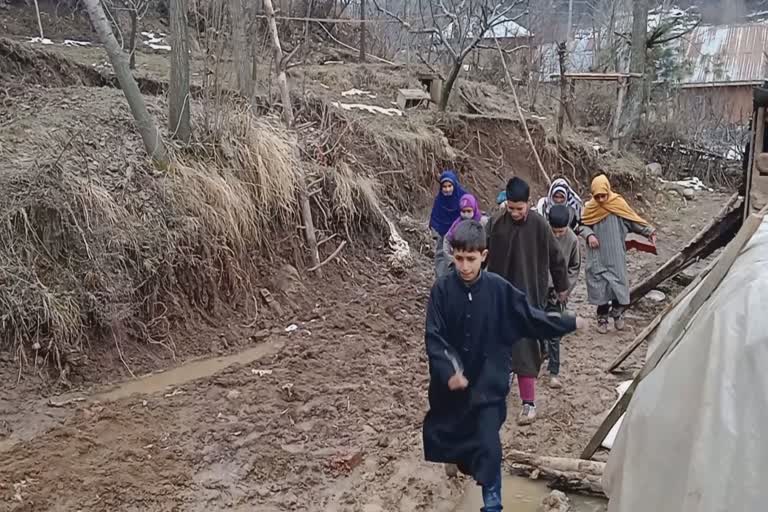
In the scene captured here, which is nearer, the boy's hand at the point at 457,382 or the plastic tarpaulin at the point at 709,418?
the plastic tarpaulin at the point at 709,418

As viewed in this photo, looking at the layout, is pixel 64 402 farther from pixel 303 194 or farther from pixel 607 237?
pixel 607 237

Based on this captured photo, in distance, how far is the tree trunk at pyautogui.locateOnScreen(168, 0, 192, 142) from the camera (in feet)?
22.1

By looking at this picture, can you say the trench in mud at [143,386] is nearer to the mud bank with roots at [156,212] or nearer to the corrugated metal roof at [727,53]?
the mud bank with roots at [156,212]

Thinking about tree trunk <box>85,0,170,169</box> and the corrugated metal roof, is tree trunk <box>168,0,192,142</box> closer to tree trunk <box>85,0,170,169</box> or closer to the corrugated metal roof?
tree trunk <box>85,0,170,169</box>

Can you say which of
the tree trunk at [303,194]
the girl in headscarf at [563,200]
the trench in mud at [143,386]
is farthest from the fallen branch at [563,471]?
the tree trunk at [303,194]

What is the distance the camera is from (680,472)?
187 centimetres

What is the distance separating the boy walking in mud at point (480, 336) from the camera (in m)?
3.32

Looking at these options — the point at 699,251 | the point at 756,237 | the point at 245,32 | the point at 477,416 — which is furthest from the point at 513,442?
the point at 245,32

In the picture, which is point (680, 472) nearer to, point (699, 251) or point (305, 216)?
point (699, 251)

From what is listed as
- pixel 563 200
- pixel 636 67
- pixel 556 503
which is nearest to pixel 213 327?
pixel 563 200

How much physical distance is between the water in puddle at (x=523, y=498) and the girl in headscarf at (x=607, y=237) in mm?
2844

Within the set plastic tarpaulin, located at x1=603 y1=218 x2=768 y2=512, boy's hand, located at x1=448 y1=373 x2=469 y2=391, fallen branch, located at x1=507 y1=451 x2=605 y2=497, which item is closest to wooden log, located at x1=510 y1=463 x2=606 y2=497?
fallen branch, located at x1=507 y1=451 x2=605 y2=497

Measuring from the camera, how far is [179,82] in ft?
22.4

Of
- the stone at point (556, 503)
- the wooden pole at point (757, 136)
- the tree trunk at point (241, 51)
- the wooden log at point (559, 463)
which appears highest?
the tree trunk at point (241, 51)
